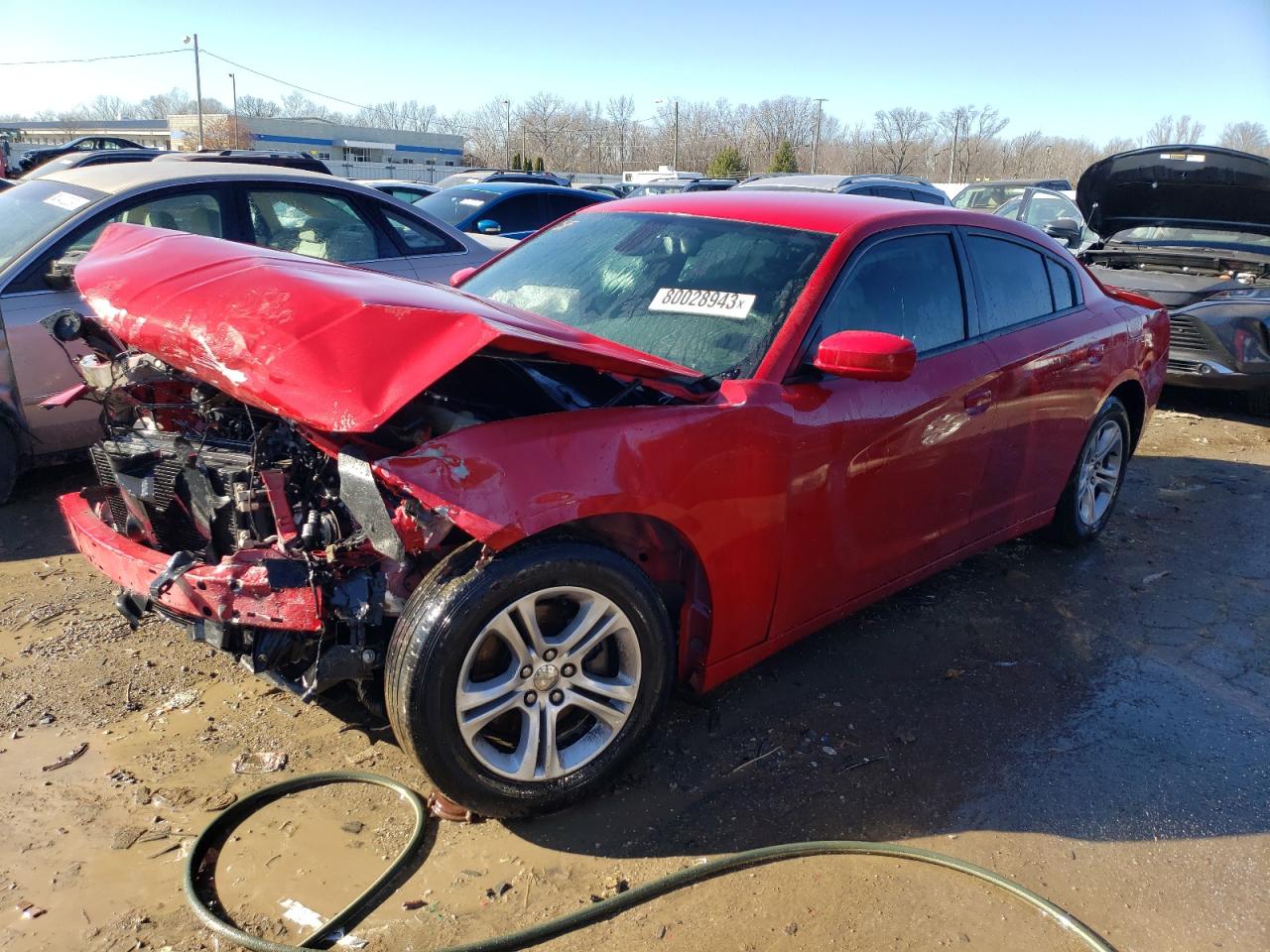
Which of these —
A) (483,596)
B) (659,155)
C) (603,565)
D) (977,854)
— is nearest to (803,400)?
(603,565)

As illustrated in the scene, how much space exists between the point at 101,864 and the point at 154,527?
990mm

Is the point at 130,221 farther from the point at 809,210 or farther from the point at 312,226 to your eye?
the point at 809,210

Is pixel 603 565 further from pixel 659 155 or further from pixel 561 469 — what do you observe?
pixel 659 155

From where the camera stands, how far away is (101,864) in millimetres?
2477

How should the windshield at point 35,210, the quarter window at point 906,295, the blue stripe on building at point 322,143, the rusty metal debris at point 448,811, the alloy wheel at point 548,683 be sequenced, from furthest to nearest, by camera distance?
the blue stripe on building at point 322,143 < the windshield at point 35,210 < the quarter window at point 906,295 < the rusty metal debris at point 448,811 < the alloy wheel at point 548,683

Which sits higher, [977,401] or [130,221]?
[130,221]

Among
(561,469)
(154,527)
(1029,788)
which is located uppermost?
(561,469)

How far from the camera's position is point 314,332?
8.01 feet

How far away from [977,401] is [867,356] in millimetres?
1003

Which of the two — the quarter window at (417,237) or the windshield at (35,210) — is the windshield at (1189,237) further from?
the windshield at (35,210)

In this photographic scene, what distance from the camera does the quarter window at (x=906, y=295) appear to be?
331 centimetres

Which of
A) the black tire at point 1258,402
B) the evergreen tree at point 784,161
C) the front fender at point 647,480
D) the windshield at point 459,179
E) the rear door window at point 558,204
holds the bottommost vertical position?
the black tire at point 1258,402

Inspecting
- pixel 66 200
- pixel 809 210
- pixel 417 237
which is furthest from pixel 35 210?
pixel 809 210

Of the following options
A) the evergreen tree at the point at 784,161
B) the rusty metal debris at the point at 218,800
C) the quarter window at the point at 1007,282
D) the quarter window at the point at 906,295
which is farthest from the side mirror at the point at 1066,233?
the evergreen tree at the point at 784,161
